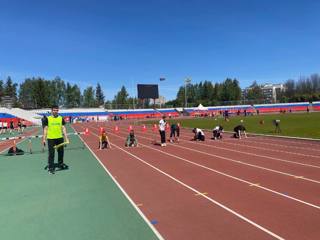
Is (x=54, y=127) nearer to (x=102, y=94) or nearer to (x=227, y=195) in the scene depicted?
(x=227, y=195)

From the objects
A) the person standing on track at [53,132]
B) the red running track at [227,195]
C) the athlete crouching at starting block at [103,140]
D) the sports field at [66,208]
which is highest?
the person standing on track at [53,132]

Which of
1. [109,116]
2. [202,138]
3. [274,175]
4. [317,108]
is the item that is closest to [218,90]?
[317,108]

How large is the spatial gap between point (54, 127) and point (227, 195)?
5.94 metres

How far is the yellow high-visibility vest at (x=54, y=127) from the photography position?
35.0ft

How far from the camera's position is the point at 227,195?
7480 mm

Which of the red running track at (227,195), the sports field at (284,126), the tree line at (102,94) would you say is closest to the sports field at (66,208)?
the red running track at (227,195)

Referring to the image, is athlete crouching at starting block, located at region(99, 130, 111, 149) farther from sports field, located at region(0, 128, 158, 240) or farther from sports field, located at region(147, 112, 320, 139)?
sports field, located at region(147, 112, 320, 139)

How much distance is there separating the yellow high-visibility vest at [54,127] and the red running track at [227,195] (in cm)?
212

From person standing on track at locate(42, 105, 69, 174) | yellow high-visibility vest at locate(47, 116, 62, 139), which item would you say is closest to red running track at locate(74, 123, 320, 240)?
person standing on track at locate(42, 105, 69, 174)

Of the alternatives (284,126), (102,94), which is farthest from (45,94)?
(284,126)

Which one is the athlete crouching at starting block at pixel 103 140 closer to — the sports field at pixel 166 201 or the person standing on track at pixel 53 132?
the sports field at pixel 166 201

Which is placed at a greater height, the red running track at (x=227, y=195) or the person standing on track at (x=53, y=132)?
the person standing on track at (x=53, y=132)

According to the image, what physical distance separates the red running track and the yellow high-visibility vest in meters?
2.12

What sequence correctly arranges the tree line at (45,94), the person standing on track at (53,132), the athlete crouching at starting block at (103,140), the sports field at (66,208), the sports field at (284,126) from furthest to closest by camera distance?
1. the tree line at (45,94)
2. the sports field at (284,126)
3. the athlete crouching at starting block at (103,140)
4. the person standing on track at (53,132)
5. the sports field at (66,208)
